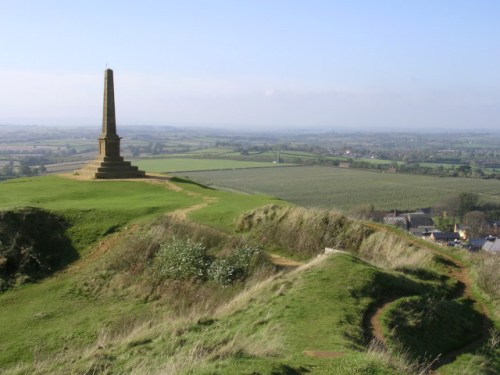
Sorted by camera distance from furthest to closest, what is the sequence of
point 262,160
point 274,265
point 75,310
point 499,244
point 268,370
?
point 262,160
point 499,244
point 274,265
point 75,310
point 268,370

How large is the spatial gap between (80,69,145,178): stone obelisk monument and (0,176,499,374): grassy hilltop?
5993mm

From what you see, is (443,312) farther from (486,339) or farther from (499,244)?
(499,244)

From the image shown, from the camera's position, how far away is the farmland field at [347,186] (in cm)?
5303

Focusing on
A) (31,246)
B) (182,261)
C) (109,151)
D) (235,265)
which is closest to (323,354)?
(235,265)

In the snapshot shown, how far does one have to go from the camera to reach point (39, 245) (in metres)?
16.3

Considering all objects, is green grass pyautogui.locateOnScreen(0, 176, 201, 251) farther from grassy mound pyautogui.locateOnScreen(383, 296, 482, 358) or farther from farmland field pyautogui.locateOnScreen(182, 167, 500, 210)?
farmland field pyautogui.locateOnScreen(182, 167, 500, 210)

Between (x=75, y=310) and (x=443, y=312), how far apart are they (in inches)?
337

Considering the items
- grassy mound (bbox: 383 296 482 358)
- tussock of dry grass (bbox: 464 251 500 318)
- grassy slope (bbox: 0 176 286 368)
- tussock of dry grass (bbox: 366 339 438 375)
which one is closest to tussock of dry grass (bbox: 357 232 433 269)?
tussock of dry grass (bbox: 464 251 500 318)

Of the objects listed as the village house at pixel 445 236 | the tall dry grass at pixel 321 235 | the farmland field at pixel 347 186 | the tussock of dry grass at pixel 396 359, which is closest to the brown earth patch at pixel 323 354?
the tussock of dry grass at pixel 396 359

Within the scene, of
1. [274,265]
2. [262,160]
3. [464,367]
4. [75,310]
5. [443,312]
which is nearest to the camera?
[464,367]

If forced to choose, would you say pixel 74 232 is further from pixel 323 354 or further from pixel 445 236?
pixel 445 236

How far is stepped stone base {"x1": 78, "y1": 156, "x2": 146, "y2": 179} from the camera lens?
27.2 meters

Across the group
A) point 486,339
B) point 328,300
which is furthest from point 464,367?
point 328,300

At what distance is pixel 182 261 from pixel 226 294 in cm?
199
